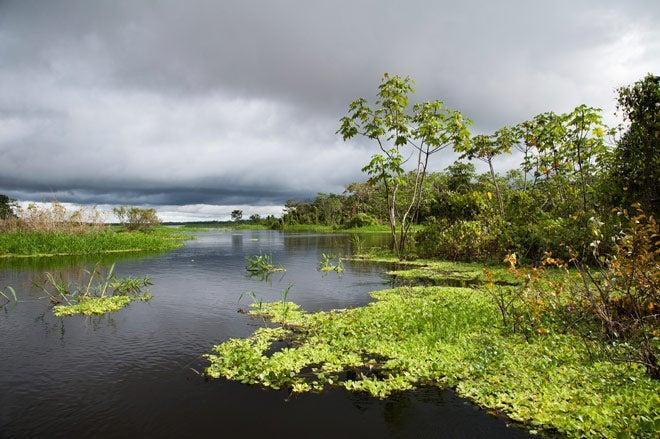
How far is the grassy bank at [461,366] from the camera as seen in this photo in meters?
6.85

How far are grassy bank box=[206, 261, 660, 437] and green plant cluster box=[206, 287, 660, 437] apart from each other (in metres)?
0.02

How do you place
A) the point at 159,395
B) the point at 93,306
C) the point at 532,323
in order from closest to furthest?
the point at 159,395 < the point at 532,323 < the point at 93,306

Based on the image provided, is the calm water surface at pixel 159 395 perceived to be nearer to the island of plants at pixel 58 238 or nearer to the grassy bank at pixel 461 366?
the grassy bank at pixel 461 366

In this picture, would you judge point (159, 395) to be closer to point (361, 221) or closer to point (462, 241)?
point (462, 241)

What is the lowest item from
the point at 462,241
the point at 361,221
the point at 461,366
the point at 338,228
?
the point at 461,366

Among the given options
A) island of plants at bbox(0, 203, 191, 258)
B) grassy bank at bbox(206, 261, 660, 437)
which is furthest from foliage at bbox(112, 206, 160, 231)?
grassy bank at bbox(206, 261, 660, 437)

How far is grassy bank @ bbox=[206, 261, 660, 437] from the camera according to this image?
22.5ft

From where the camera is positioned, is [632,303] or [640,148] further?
[640,148]

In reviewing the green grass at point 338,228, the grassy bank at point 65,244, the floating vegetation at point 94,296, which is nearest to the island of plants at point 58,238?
the grassy bank at point 65,244

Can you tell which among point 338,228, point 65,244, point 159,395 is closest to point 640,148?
point 159,395

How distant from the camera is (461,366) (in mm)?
8930

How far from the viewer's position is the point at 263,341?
11.0 m

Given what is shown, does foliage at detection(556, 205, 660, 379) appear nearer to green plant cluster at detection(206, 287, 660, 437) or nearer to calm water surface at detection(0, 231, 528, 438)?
green plant cluster at detection(206, 287, 660, 437)

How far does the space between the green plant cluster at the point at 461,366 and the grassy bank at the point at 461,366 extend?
2cm
